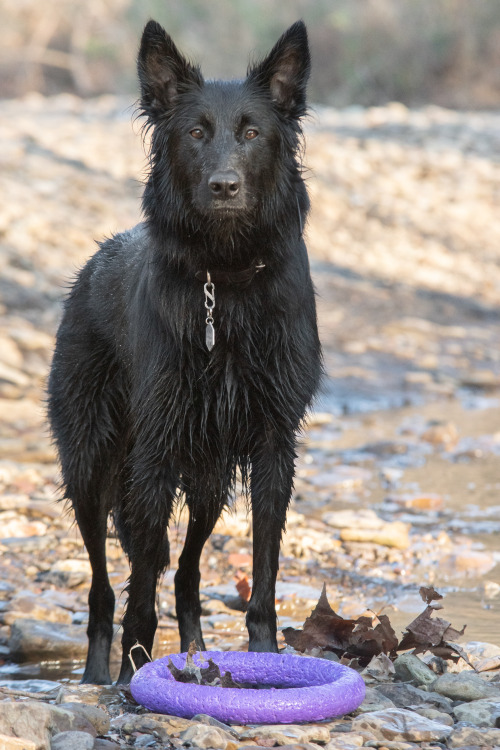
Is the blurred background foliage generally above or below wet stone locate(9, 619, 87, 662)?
above

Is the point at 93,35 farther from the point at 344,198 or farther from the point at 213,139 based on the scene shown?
the point at 213,139

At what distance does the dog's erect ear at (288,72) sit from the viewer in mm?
3805

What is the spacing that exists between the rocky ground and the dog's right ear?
363mm

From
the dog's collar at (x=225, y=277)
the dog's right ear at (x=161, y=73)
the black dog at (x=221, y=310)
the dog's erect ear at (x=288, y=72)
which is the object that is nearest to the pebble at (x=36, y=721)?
the black dog at (x=221, y=310)

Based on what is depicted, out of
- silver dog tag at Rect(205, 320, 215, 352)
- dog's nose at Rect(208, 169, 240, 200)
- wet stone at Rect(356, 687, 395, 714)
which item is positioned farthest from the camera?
silver dog tag at Rect(205, 320, 215, 352)

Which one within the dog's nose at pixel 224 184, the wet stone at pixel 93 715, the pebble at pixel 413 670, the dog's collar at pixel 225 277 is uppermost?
the dog's nose at pixel 224 184

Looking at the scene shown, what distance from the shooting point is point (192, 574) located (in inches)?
172

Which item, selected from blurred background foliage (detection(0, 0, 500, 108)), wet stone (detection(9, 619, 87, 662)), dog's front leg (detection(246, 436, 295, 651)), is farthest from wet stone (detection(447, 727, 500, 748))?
blurred background foliage (detection(0, 0, 500, 108))

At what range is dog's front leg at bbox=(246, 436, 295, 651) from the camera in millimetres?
3746

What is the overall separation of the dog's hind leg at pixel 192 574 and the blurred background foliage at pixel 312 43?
19.7 meters

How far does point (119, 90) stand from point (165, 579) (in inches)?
819

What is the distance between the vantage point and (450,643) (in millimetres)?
3791

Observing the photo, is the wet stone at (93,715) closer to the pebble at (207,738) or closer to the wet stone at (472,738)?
the pebble at (207,738)

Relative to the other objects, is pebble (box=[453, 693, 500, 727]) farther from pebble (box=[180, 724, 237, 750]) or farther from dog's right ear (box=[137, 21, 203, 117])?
dog's right ear (box=[137, 21, 203, 117])
